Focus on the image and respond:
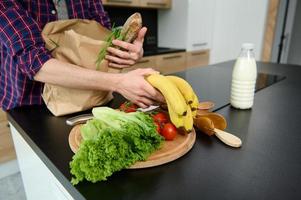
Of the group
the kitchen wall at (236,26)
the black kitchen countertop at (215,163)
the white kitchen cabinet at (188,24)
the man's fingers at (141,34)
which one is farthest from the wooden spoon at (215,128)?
the kitchen wall at (236,26)

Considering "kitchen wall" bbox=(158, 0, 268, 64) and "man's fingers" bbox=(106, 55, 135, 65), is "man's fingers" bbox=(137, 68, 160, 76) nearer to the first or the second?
"man's fingers" bbox=(106, 55, 135, 65)

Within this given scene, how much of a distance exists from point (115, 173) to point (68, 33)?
459 millimetres

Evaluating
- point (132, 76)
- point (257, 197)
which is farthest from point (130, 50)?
point (257, 197)

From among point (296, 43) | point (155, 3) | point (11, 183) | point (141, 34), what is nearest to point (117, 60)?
point (141, 34)

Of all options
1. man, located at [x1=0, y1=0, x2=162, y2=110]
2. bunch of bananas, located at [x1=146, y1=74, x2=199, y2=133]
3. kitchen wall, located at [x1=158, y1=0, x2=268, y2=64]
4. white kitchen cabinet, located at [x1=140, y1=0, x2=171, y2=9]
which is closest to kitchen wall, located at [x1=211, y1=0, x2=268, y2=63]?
kitchen wall, located at [x1=158, y1=0, x2=268, y2=64]

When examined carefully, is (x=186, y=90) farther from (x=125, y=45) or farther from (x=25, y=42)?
(x=25, y=42)

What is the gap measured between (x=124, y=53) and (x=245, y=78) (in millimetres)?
441

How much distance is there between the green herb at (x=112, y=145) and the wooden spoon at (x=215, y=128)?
0.55ft

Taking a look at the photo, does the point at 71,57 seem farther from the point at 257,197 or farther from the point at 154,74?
the point at 257,197

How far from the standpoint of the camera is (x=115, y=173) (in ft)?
1.60

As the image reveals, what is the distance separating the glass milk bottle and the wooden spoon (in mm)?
237

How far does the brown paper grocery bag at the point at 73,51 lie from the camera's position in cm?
70

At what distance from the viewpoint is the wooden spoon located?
59 cm

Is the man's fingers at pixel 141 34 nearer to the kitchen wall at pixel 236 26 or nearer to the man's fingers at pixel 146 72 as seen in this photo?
the man's fingers at pixel 146 72
